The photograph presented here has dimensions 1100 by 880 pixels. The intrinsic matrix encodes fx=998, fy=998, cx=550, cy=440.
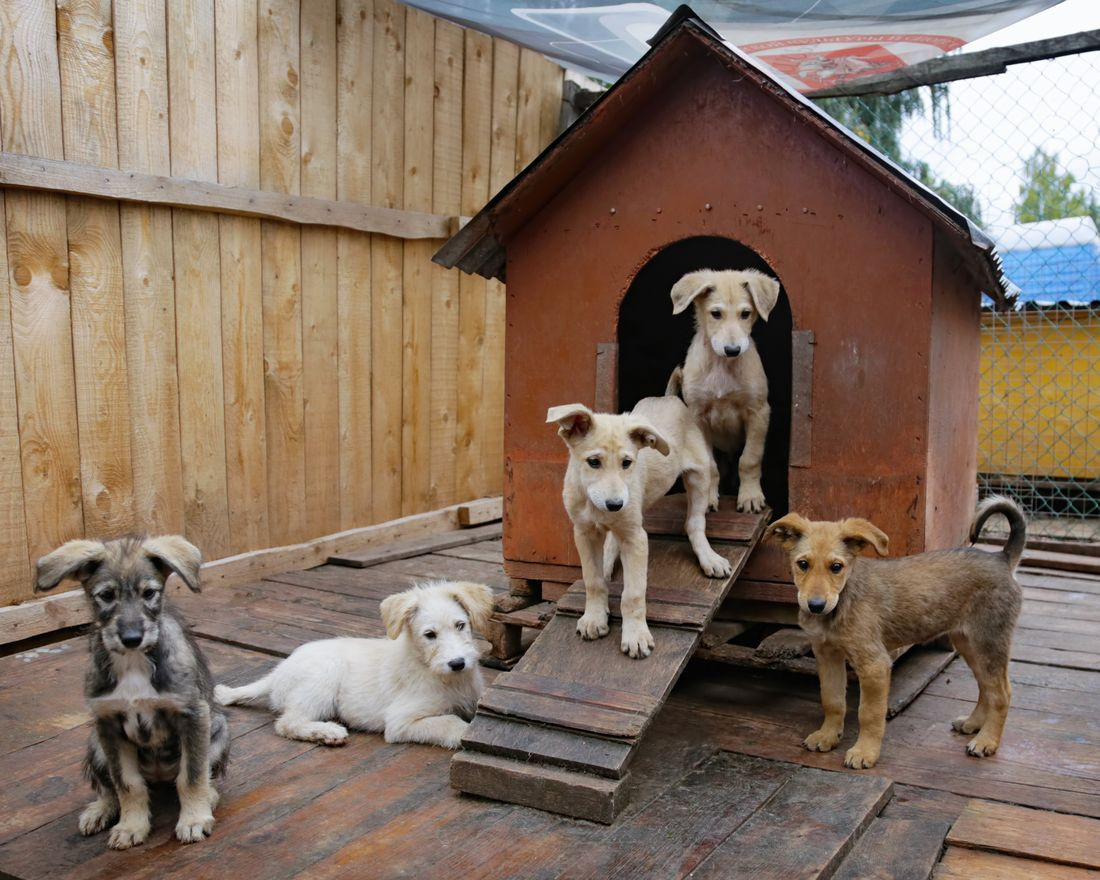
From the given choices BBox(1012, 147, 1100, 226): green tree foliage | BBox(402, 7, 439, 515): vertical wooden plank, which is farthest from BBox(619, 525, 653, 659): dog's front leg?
BBox(1012, 147, 1100, 226): green tree foliage

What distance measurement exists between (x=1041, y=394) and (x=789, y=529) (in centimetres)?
596

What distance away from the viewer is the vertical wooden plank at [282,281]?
21.9ft

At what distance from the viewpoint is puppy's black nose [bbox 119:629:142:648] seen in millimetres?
3123

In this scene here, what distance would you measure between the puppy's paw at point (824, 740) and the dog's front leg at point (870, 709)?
120 mm

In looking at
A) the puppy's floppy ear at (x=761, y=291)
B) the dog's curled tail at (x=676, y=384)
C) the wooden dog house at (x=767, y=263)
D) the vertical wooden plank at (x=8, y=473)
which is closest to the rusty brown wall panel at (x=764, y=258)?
the wooden dog house at (x=767, y=263)

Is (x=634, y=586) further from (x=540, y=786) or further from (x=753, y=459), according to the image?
(x=753, y=459)

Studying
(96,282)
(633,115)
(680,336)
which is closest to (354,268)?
(96,282)

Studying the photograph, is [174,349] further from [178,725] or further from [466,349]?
[178,725]

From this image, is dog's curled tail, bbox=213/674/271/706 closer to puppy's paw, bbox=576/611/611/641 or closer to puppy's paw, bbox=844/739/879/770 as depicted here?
puppy's paw, bbox=576/611/611/641

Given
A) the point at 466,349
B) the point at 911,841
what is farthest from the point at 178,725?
the point at 466,349

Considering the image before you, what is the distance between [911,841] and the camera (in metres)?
3.30

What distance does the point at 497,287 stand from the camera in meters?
8.84

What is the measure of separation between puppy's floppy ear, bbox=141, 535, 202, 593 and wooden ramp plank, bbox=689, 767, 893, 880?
187 centimetres

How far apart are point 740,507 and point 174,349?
12.0 ft
